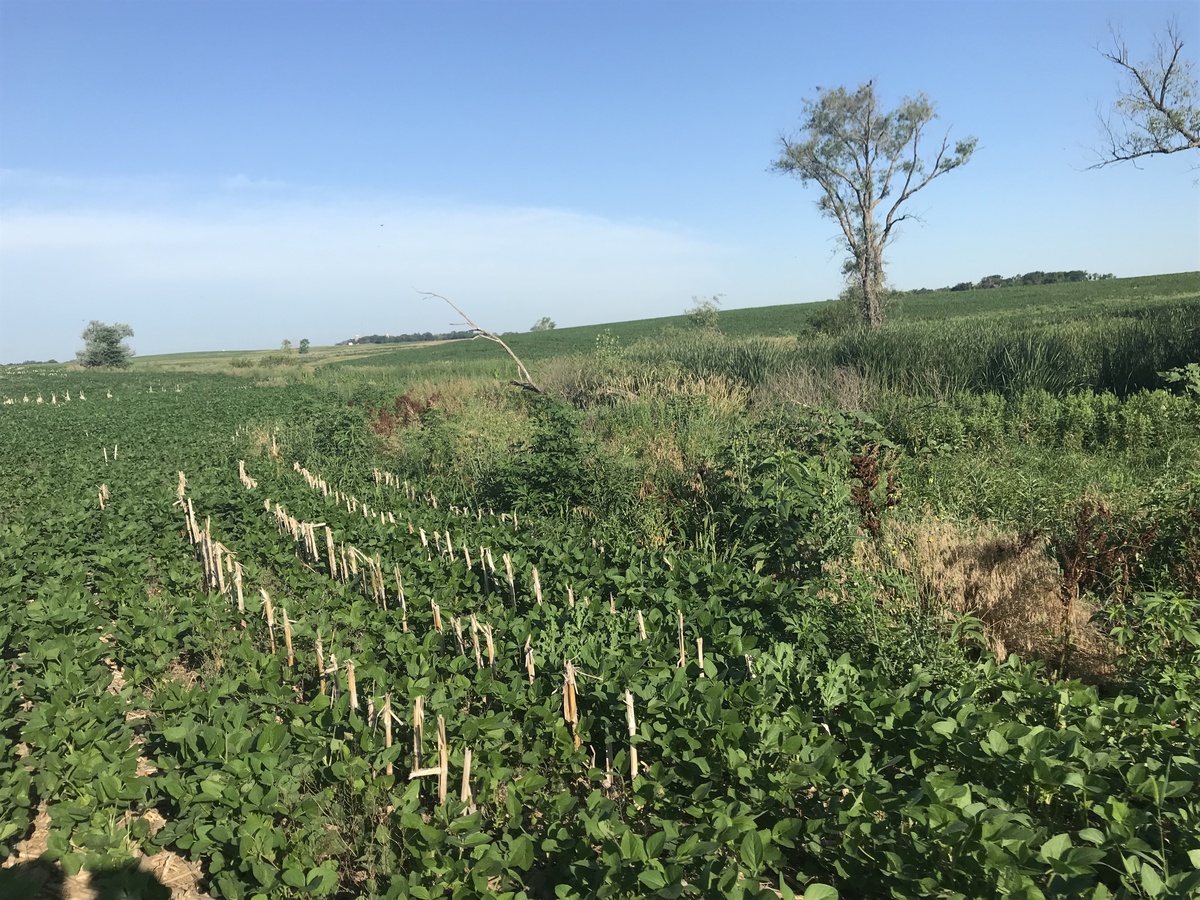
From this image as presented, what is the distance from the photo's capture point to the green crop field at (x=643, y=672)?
241 cm

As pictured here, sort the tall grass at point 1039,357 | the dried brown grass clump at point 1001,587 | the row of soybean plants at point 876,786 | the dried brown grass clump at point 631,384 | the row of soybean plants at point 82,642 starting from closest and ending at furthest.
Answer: the row of soybean plants at point 876,786, the row of soybean plants at point 82,642, the dried brown grass clump at point 1001,587, the tall grass at point 1039,357, the dried brown grass clump at point 631,384

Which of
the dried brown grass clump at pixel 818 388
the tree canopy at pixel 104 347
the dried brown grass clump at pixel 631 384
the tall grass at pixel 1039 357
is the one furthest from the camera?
the tree canopy at pixel 104 347

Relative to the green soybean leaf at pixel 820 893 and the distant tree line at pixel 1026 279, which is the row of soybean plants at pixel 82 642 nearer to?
the green soybean leaf at pixel 820 893

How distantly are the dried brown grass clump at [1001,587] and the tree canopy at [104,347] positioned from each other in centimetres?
8737

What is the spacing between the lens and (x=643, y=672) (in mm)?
3338

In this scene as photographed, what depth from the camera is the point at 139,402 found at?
2466 centimetres

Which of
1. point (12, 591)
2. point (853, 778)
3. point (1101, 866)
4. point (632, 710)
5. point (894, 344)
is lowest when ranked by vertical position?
point (1101, 866)

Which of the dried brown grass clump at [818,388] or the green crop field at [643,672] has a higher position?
the dried brown grass clump at [818,388]

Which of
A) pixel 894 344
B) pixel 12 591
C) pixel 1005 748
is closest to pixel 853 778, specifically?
pixel 1005 748

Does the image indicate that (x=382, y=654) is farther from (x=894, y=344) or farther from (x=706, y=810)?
(x=894, y=344)

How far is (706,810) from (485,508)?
19.6 feet

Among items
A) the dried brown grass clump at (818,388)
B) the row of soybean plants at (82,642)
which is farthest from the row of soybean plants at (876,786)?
the dried brown grass clump at (818,388)

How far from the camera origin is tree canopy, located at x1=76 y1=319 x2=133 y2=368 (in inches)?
2958

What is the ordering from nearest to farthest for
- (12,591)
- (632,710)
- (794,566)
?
(632,710) → (12,591) → (794,566)
